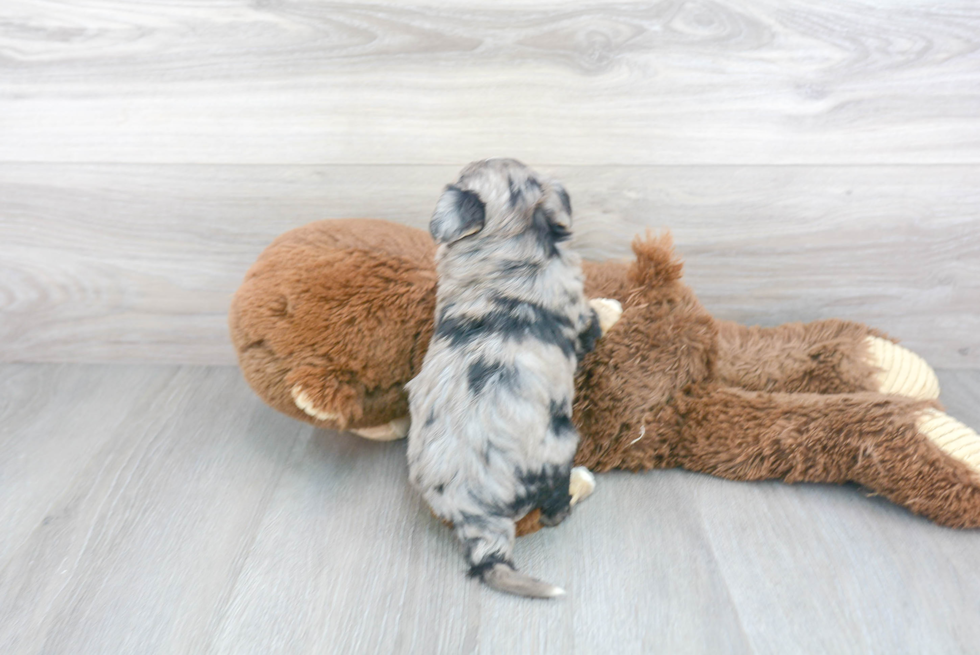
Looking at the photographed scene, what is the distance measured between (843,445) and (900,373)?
0.95 ft

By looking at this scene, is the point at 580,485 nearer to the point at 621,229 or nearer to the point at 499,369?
the point at 499,369

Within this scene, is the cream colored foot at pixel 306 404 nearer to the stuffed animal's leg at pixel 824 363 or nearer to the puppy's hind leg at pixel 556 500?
the puppy's hind leg at pixel 556 500

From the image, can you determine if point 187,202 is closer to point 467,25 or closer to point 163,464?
point 163,464

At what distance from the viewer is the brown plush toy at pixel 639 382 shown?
1296 mm

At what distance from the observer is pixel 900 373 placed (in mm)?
1486

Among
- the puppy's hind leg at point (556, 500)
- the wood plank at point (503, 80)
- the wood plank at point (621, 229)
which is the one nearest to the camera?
the puppy's hind leg at point (556, 500)

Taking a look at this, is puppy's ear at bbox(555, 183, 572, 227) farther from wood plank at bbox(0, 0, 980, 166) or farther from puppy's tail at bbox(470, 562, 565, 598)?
puppy's tail at bbox(470, 562, 565, 598)

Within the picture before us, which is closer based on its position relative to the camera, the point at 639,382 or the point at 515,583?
the point at 515,583

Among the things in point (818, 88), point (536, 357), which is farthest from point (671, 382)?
point (818, 88)

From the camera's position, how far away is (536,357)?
1185mm

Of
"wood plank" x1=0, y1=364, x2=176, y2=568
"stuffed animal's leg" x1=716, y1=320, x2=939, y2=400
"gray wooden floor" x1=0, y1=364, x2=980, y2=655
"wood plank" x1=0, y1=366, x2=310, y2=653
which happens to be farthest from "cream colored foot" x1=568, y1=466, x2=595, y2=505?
"wood plank" x1=0, y1=364, x2=176, y2=568

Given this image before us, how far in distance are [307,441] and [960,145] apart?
162cm

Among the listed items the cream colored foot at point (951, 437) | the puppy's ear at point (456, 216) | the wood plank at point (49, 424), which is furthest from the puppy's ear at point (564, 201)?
the wood plank at point (49, 424)

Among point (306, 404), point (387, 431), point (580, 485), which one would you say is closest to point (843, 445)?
point (580, 485)
